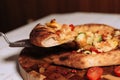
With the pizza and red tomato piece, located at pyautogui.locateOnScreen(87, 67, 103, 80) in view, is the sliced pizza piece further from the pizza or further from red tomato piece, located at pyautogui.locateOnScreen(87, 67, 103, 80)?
red tomato piece, located at pyautogui.locateOnScreen(87, 67, 103, 80)

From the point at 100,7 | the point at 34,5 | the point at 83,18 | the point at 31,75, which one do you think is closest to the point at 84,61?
the point at 31,75

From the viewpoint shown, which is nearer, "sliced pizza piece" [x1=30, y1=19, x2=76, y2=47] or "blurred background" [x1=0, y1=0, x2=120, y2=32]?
"sliced pizza piece" [x1=30, y1=19, x2=76, y2=47]

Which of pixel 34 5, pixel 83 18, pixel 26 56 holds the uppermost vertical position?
pixel 26 56

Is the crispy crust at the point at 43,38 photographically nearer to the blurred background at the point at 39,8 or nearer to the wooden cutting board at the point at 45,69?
the wooden cutting board at the point at 45,69

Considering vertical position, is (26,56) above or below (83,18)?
above

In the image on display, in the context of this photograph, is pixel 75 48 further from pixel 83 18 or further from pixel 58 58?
pixel 83 18

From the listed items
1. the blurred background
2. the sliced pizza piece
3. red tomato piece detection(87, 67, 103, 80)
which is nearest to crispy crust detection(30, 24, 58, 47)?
the sliced pizza piece

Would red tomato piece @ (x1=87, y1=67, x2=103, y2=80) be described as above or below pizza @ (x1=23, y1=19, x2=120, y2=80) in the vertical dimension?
below
